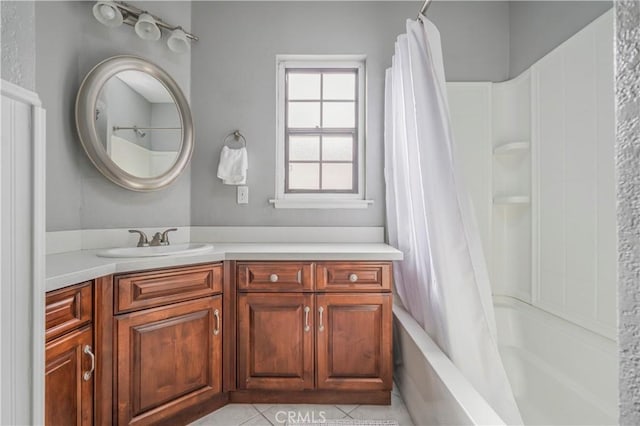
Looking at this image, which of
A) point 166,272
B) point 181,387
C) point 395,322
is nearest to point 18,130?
point 166,272

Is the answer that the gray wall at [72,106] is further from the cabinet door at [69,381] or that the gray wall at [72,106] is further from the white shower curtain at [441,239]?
the white shower curtain at [441,239]

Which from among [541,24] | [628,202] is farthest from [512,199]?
[628,202]

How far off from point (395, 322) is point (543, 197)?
1.19 meters

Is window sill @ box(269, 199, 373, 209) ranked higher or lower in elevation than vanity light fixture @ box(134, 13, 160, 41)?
lower

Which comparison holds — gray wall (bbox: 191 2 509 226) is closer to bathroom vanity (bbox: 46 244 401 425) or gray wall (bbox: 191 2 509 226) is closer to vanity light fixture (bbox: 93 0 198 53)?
vanity light fixture (bbox: 93 0 198 53)

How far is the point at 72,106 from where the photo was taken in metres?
1.79

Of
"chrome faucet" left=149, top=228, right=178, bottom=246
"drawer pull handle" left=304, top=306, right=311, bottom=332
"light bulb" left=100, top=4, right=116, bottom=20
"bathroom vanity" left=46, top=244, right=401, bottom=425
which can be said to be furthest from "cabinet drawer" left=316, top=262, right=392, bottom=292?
"light bulb" left=100, top=4, right=116, bottom=20

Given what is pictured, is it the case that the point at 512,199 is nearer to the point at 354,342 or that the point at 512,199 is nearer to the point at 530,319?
the point at 530,319

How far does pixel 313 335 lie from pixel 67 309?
1093 mm

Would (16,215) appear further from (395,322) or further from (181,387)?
(395,322)

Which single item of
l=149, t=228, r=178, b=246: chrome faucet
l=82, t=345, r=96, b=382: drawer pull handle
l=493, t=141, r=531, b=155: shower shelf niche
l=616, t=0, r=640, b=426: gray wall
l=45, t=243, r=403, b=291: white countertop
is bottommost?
l=82, t=345, r=96, b=382: drawer pull handle

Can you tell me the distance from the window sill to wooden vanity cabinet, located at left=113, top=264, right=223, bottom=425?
729mm

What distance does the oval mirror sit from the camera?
5.90ft

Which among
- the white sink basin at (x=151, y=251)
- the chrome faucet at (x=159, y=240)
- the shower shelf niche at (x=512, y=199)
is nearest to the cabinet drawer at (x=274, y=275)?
the white sink basin at (x=151, y=251)
